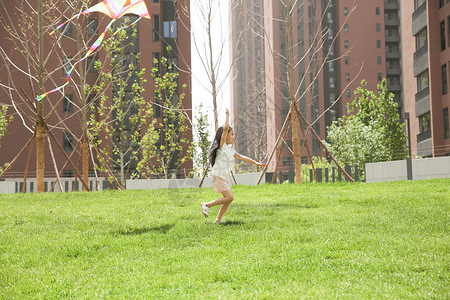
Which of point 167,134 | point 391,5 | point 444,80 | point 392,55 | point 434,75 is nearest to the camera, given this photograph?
point 167,134

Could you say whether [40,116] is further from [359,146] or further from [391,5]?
[391,5]

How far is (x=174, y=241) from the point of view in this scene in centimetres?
800

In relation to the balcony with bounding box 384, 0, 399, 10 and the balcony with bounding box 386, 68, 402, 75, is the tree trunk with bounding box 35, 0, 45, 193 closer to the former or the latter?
the balcony with bounding box 386, 68, 402, 75

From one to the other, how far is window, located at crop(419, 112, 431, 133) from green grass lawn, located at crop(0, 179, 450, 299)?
31.6 metres

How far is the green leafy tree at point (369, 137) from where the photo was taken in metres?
34.4

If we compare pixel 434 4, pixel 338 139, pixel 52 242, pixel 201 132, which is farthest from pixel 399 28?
pixel 52 242

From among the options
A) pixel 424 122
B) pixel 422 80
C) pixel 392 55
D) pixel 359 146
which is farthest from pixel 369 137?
pixel 392 55

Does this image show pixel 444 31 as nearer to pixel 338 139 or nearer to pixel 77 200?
pixel 338 139

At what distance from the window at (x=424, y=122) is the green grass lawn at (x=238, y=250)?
3165cm

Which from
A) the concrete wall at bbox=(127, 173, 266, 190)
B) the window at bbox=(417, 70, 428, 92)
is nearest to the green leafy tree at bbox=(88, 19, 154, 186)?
the concrete wall at bbox=(127, 173, 266, 190)

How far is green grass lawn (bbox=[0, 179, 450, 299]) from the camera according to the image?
5480 mm

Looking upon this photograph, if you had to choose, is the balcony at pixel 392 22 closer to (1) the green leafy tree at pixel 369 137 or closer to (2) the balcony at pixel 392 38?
(2) the balcony at pixel 392 38

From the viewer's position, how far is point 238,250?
23.2 ft

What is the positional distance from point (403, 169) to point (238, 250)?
14672mm
